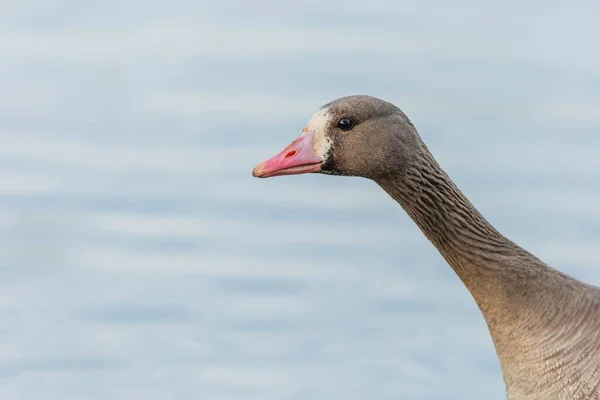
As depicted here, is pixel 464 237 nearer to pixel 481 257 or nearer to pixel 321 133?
pixel 481 257

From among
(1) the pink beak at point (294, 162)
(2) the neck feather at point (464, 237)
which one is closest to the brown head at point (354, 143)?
(1) the pink beak at point (294, 162)

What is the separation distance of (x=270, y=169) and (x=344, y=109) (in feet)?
1.74

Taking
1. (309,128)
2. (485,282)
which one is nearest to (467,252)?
(485,282)

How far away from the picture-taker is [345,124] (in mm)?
7258

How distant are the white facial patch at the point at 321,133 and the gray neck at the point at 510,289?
1.30 feet

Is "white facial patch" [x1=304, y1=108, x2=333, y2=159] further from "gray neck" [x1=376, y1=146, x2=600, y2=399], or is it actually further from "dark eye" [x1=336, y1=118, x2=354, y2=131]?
"gray neck" [x1=376, y1=146, x2=600, y2=399]

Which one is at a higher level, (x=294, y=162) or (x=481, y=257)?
(x=294, y=162)

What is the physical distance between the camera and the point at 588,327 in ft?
23.1

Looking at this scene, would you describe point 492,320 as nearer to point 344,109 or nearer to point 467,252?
point 467,252

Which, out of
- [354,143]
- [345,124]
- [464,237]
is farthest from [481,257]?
[345,124]

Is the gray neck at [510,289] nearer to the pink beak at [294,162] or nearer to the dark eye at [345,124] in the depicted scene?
the dark eye at [345,124]

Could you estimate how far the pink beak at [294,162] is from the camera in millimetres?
7180

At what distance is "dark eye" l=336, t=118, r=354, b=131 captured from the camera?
285 inches

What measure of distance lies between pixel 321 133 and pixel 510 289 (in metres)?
1.35
